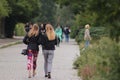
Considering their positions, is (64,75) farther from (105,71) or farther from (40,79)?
(105,71)

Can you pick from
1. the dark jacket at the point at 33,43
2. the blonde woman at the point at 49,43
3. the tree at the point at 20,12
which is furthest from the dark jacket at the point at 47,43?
the tree at the point at 20,12

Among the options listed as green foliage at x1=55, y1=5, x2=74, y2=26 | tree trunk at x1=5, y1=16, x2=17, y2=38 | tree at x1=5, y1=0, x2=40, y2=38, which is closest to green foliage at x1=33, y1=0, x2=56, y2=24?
green foliage at x1=55, y1=5, x2=74, y2=26

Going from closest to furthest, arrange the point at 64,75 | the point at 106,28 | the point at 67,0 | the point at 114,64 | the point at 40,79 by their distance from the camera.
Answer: the point at 67,0, the point at 106,28, the point at 114,64, the point at 40,79, the point at 64,75

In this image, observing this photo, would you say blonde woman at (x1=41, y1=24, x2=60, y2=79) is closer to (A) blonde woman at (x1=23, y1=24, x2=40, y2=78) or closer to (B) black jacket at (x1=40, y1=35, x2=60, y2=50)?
Result: (B) black jacket at (x1=40, y1=35, x2=60, y2=50)

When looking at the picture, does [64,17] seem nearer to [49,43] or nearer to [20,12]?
[20,12]

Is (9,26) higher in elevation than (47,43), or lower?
lower

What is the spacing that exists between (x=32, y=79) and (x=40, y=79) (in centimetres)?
27

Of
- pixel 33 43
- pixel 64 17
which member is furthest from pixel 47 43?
pixel 64 17

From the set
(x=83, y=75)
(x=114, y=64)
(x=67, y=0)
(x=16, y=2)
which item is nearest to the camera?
(x=67, y=0)

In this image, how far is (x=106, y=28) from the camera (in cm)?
584

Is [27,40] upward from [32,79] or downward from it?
upward

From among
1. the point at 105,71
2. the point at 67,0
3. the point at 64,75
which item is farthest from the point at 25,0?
the point at 67,0

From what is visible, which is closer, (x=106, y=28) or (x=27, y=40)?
(x=106, y=28)

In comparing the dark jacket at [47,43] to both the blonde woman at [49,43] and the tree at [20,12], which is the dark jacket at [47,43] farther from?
the tree at [20,12]
